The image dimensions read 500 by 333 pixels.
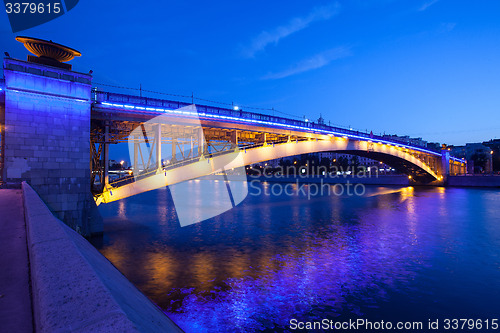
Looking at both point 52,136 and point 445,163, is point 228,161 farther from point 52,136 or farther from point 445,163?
point 445,163

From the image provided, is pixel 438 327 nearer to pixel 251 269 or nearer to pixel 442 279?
pixel 442 279

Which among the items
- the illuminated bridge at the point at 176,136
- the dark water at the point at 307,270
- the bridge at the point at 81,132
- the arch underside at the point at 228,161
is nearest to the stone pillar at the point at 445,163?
the arch underside at the point at 228,161

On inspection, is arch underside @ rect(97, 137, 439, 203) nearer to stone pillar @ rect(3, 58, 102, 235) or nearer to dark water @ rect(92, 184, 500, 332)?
dark water @ rect(92, 184, 500, 332)

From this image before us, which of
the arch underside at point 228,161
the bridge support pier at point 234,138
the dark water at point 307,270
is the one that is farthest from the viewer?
the bridge support pier at point 234,138

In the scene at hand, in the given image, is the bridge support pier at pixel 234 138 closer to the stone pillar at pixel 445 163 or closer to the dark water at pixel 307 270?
the dark water at pixel 307 270

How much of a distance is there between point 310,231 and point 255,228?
3171mm

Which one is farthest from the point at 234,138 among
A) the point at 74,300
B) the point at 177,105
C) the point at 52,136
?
the point at 74,300

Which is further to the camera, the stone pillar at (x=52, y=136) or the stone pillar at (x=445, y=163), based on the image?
the stone pillar at (x=445, y=163)

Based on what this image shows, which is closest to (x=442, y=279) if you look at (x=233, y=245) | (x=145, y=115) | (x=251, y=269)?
(x=251, y=269)

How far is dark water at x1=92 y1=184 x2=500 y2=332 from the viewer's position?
703cm

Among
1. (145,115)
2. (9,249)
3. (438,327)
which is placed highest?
(145,115)

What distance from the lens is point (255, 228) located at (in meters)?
17.8

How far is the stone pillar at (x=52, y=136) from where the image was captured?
1214 cm

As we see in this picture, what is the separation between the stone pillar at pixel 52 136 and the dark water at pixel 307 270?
8.11ft
